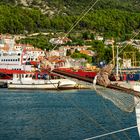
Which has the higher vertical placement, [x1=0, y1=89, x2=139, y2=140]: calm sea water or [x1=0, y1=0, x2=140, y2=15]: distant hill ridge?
[x1=0, y1=0, x2=140, y2=15]: distant hill ridge

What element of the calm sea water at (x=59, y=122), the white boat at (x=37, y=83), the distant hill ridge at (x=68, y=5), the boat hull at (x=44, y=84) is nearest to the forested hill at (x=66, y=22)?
the distant hill ridge at (x=68, y=5)

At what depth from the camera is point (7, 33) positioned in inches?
5669

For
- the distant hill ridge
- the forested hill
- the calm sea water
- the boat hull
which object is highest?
the distant hill ridge

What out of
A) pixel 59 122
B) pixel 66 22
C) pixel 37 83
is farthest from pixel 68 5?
pixel 59 122

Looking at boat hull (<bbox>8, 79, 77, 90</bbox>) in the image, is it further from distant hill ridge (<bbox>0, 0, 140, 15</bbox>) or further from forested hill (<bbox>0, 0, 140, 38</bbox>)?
distant hill ridge (<bbox>0, 0, 140, 15</bbox>)

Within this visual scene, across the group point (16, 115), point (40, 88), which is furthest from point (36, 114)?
point (40, 88)

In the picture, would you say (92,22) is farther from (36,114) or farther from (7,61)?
(36,114)

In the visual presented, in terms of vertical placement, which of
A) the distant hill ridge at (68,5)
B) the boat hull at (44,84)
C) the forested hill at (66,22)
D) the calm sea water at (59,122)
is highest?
the distant hill ridge at (68,5)

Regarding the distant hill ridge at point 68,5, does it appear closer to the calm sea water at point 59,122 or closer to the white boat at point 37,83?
the white boat at point 37,83

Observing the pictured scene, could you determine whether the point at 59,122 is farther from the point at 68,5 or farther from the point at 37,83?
the point at 68,5

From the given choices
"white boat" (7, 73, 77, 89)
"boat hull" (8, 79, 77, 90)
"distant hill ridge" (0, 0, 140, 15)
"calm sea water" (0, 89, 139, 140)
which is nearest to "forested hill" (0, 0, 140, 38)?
"distant hill ridge" (0, 0, 140, 15)

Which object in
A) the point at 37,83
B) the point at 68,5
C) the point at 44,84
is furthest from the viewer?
the point at 68,5

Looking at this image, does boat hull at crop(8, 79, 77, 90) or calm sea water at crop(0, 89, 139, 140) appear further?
boat hull at crop(8, 79, 77, 90)

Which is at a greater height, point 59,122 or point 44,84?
point 44,84
